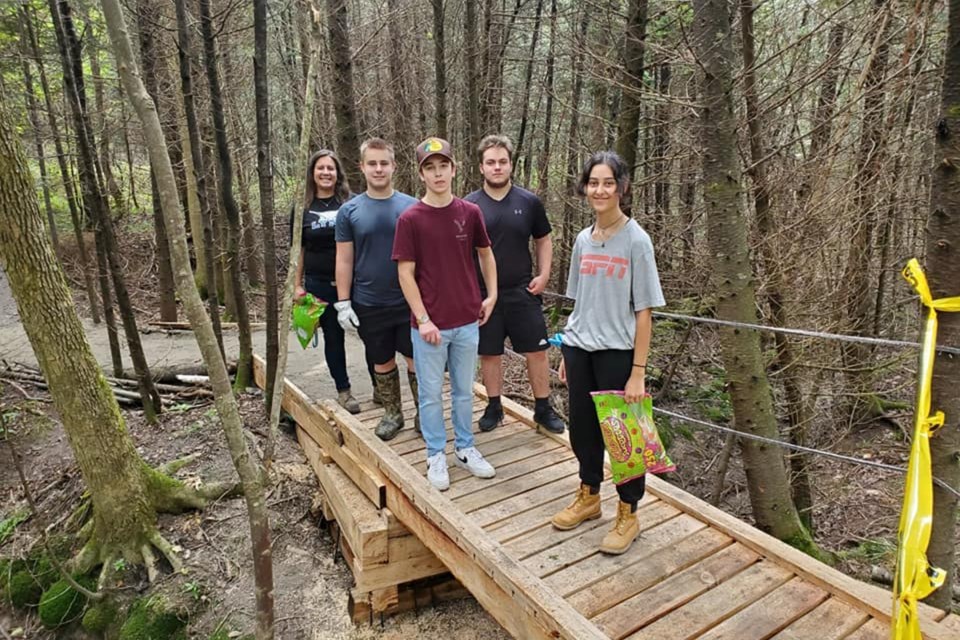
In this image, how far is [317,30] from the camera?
8.13 feet

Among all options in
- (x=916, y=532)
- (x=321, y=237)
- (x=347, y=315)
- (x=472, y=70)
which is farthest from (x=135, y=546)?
(x=472, y=70)

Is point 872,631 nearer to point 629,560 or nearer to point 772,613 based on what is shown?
point 772,613

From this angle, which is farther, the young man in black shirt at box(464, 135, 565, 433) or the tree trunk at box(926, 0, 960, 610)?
the young man in black shirt at box(464, 135, 565, 433)

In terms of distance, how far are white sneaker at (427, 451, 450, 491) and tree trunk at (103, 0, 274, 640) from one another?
1207 millimetres

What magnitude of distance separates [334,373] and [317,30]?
10.2ft

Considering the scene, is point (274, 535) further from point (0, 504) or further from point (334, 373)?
point (0, 504)

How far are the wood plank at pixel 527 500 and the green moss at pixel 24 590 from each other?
3774 millimetres

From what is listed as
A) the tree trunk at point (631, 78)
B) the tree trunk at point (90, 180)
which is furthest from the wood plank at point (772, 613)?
the tree trunk at point (90, 180)

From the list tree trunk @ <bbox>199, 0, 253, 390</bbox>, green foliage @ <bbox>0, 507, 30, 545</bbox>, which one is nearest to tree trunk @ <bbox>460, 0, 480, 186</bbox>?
tree trunk @ <bbox>199, 0, 253, 390</bbox>

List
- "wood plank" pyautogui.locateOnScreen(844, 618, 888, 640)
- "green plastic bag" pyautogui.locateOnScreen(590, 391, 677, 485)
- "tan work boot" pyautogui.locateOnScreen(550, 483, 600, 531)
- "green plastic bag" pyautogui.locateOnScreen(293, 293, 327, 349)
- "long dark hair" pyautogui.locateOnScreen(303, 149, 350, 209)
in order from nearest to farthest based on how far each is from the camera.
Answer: "wood plank" pyautogui.locateOnScreen(844, 618, 888, 640) → "green plastic bag" pyautogui.locateOnScreen(590, 391, 677, 485) → "tan work boot" pyautogui.locateOnScreen(550, 483, 600, 531) → "long dark hair" pyautogui.locateOnScreen(303, 149, 350, 209) → "green plastic bag" pyautogui.locateOnScreen(293, 293, 327, 349)

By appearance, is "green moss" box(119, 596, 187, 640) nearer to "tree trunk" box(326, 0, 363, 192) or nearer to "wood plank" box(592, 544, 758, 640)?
"wood plank" box(592, 544, 758, 640)

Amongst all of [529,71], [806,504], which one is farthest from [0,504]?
[529,71]

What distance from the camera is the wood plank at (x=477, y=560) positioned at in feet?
8.49

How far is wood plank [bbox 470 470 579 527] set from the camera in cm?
342
